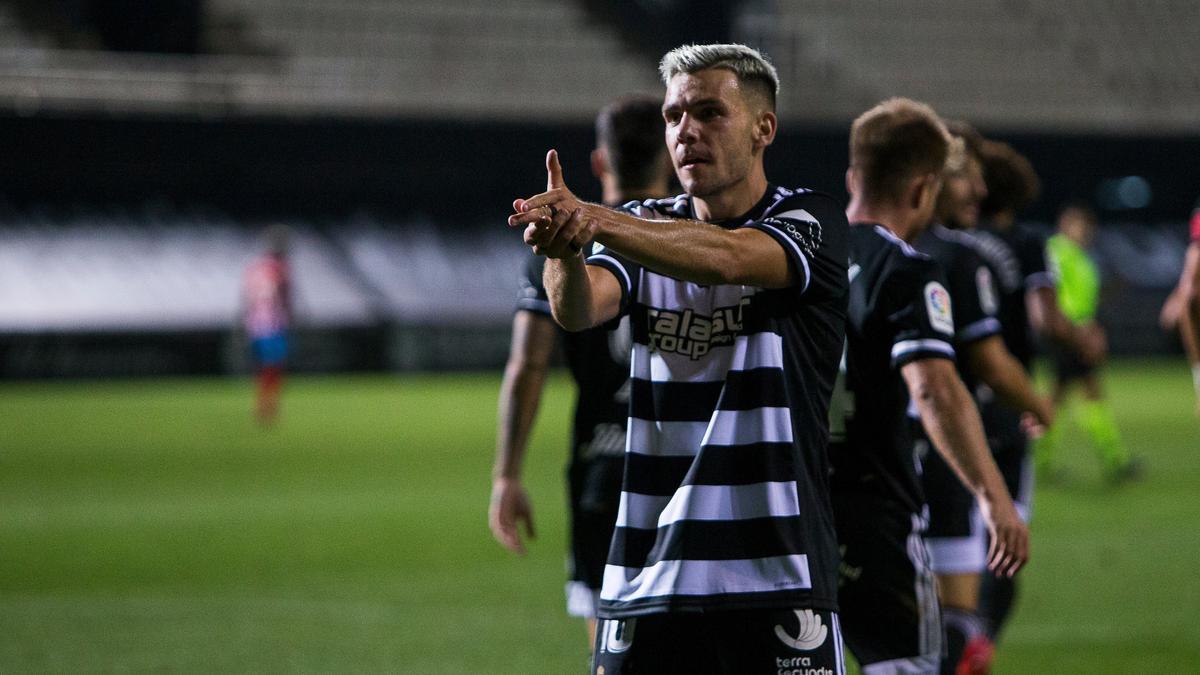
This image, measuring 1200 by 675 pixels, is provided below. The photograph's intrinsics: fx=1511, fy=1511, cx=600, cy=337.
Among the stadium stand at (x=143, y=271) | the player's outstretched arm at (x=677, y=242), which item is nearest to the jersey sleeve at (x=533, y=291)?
the player's outstretched arm at (x=677, y=242)

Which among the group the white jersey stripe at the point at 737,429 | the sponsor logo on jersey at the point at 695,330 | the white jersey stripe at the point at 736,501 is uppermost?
the sponsor logo on jersey at the point at 695,330

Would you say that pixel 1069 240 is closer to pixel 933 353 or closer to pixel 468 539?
pixel 468 539

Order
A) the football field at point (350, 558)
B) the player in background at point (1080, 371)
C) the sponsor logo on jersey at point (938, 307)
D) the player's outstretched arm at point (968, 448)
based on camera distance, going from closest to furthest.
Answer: the player's outstretched arm at point (968, 448) < the sponsor logo on jersey at point (938, 307) < the football field at point (350, 558) < the player in background at point (1080, 371)

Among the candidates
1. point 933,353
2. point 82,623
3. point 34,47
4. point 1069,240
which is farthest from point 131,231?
point 933,353

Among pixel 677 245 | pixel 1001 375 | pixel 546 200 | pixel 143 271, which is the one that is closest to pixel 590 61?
pixel 143 271

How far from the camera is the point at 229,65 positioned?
28.3 metres

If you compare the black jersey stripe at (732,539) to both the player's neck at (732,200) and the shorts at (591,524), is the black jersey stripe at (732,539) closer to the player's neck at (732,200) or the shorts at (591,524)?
the player's neck at (732,200)

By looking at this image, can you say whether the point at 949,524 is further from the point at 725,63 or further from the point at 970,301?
the point at 725,63

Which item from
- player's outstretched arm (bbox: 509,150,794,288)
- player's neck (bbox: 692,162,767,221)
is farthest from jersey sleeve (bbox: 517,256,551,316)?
player's outstretched arm (bbox: 509,150,794,288)

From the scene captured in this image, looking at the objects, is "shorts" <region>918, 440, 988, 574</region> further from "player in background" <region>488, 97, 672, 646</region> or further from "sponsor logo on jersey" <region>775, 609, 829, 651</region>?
"sponsor logo on jersey" <region>775, 609, 829, 651</region>

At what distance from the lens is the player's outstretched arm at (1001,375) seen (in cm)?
481

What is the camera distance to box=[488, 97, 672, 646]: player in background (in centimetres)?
479

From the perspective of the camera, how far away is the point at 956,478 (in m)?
5.05

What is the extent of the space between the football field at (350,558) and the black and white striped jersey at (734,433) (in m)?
3.36
